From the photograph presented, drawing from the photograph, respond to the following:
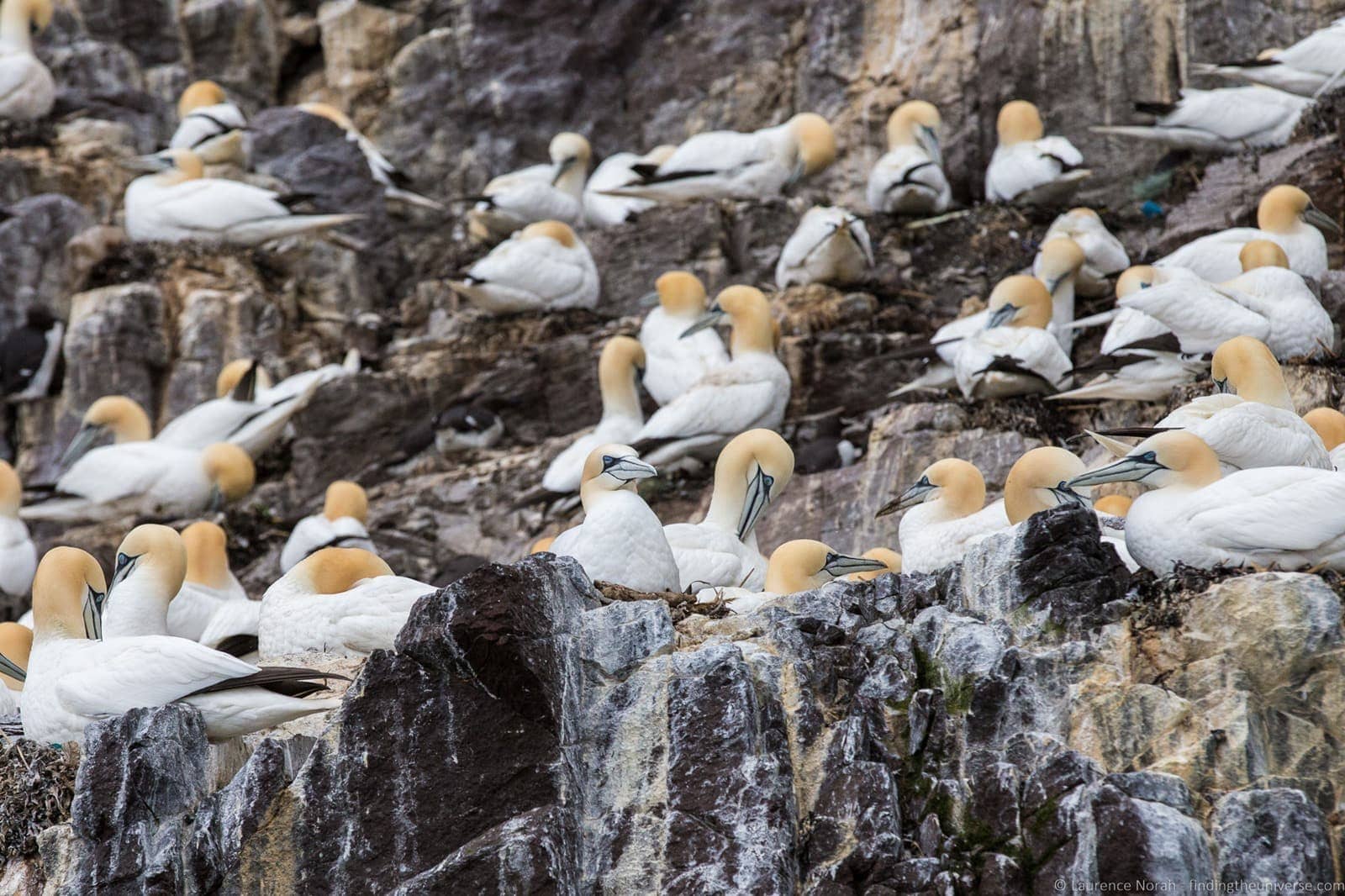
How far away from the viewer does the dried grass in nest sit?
6.67 meters

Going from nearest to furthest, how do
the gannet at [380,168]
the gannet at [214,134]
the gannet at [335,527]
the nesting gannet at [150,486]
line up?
the gannet at [335,527] → the nesting gannet at [150,486] → the gannet at [214,134] → the gannet at [380,168]

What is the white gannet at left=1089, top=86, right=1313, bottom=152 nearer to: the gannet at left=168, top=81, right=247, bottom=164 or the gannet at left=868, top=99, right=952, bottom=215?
the gannet at left=868, top=99, right=952, bottom=215

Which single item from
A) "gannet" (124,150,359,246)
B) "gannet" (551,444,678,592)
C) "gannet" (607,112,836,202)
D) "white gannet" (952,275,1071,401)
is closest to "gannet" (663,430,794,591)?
"gannet" (551,444,678,592)

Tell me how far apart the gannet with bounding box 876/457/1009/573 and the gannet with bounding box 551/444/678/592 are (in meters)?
1.13

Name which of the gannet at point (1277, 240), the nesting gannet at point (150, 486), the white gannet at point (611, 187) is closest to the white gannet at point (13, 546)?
the nesting gannet at point (150, 486)

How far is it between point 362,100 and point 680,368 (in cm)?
851

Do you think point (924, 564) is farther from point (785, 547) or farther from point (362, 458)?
point (362, 458)

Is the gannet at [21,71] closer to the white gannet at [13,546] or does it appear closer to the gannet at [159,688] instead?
the white gannet at [13,546]

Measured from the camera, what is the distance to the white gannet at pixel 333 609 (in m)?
8.16

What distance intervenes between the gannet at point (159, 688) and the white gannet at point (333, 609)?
92 cm

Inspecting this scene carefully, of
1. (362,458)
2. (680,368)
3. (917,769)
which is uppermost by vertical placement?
(917,769)

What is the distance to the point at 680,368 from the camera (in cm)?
1277

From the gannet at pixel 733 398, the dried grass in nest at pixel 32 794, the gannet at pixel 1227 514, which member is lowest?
the gannet at pixel 733 398

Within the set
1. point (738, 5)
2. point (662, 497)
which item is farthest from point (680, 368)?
point (738, 5)
